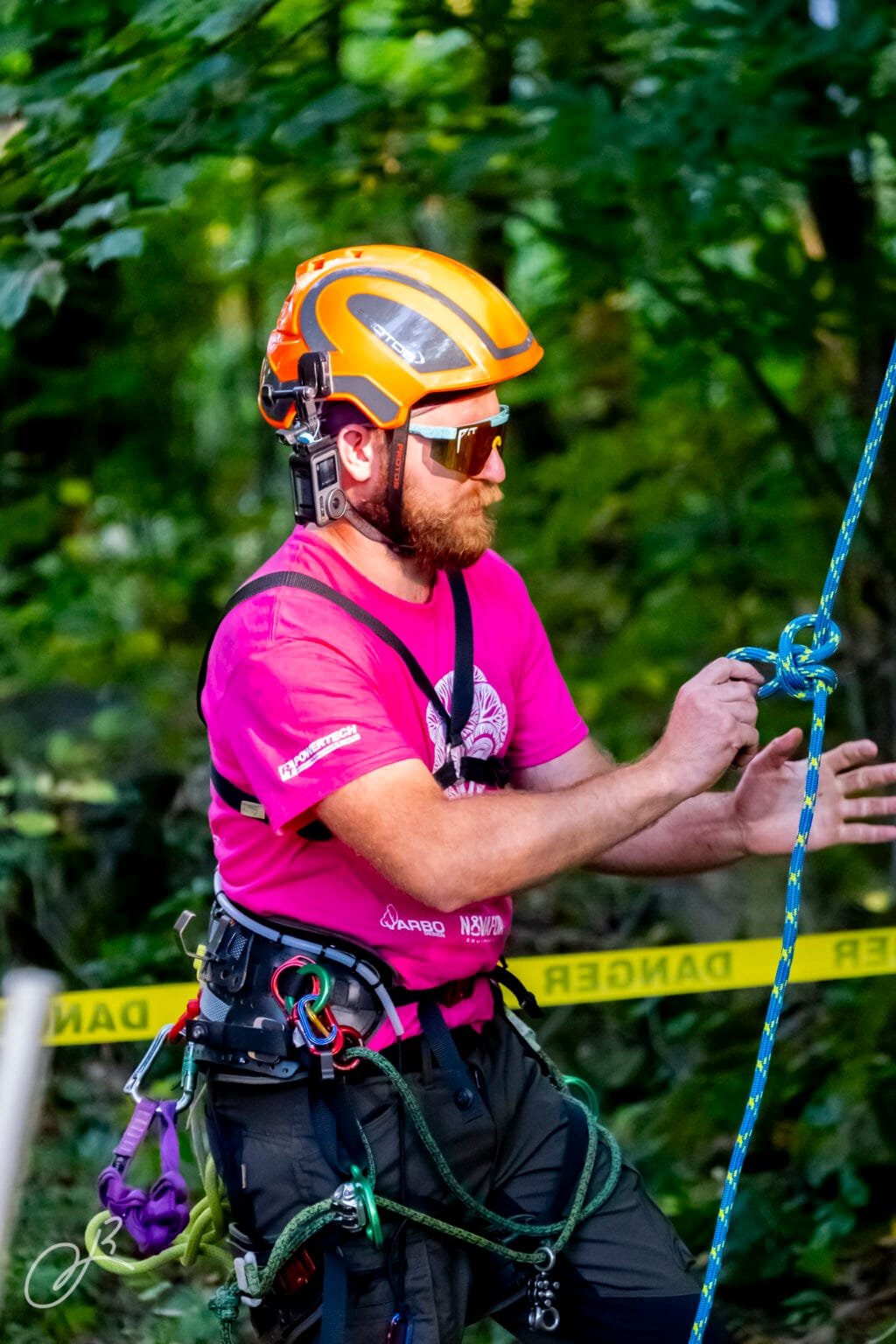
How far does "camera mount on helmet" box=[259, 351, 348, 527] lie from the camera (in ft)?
9.29

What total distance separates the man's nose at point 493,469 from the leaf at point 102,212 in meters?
1.62

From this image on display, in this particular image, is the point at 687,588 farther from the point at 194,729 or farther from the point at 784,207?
the point at 194,729

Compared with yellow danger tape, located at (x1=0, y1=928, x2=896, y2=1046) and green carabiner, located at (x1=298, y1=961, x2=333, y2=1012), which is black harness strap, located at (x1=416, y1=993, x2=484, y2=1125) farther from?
yellow danger tape, located at (x1=0, y1=928, x2=896, y2=1046)

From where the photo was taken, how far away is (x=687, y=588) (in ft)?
22.3

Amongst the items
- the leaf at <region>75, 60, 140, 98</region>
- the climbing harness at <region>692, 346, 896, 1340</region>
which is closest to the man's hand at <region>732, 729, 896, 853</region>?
the climbing harness at <region>692, 346, 896, 1340</region>

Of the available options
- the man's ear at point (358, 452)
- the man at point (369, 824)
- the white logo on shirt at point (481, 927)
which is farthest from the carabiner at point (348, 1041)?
the man's ear at point (358, 452)

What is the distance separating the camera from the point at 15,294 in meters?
4.08

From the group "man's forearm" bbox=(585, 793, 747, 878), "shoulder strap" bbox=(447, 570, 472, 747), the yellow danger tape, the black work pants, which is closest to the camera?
the black work pants

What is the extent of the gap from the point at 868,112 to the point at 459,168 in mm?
1171

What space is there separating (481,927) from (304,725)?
564mm

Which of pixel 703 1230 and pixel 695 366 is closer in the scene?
pixel 703 1230

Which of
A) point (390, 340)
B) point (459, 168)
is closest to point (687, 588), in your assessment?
point (459, 168)

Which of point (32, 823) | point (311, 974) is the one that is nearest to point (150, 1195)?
point (311, 974)

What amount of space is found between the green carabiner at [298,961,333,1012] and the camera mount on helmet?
0.77 m
